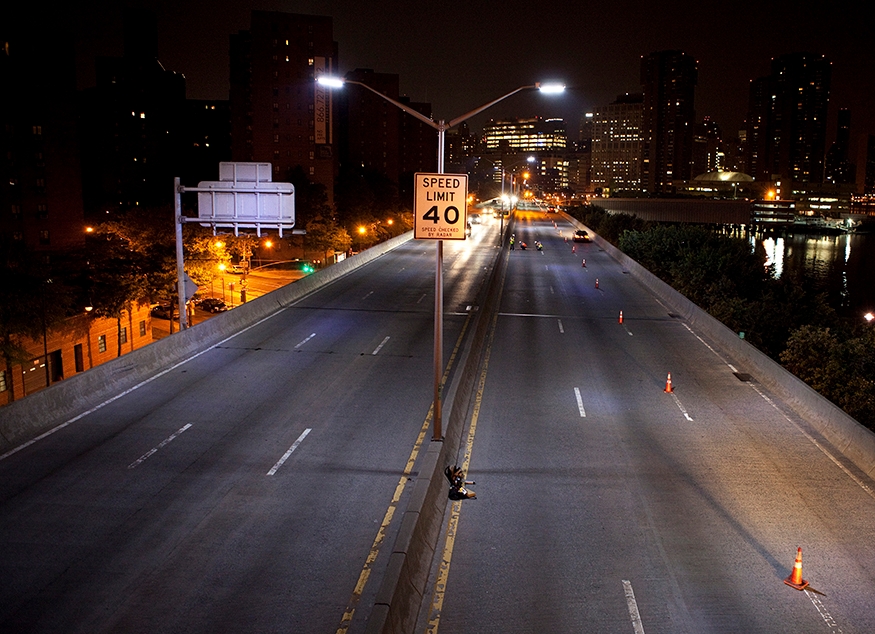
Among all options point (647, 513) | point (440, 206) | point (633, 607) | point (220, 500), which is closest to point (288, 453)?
point (220, 500)

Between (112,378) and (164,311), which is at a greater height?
(112,378)

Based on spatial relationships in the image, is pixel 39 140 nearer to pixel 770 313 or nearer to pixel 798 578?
pixel 770 313

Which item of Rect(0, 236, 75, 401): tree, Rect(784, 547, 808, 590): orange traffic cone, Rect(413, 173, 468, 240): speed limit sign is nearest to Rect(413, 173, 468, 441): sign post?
Rect(413, 173, 468, 240): speed limit sign

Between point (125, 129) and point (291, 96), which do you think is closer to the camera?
point (291, 96)

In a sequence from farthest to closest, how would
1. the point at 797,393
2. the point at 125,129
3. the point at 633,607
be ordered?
the point at 125,129 → the point at 797,393 → the point at 633,607

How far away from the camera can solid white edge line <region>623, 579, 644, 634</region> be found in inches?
365

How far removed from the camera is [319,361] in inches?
936

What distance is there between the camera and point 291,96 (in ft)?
357

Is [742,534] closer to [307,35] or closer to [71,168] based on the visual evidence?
[71,168]

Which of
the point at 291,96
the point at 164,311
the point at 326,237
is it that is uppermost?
the point at 291,96

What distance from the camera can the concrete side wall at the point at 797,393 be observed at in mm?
15469

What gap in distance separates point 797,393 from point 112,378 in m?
18.8

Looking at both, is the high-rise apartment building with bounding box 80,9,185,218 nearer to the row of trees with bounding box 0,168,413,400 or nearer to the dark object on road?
the row of trees with bounding box 0,168,413,400

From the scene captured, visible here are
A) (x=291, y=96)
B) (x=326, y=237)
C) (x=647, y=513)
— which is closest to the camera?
(x=647, y=513)
